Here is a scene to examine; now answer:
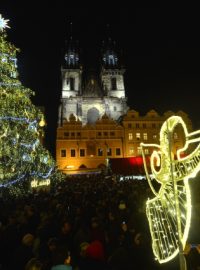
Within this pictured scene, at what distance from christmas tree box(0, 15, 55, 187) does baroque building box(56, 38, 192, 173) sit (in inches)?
1263

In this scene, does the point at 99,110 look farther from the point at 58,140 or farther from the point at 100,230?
the point at 100,230

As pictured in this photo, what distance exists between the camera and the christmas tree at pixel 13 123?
16250 millimetres

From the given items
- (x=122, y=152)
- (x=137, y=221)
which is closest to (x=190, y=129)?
(x=122, y=152)

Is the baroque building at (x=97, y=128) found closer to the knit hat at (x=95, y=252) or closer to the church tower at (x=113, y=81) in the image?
the church tower at (x=113, y=81)

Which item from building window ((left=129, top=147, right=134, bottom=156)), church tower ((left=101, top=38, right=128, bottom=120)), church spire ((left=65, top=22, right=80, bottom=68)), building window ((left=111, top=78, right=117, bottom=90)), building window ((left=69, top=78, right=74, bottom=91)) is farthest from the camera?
church spire ((left=65, top=22, right=80, bottom=68))

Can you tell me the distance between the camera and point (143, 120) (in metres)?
56.8

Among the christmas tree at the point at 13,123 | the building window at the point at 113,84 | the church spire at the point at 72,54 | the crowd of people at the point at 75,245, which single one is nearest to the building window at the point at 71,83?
the church spire at the point at 72,54

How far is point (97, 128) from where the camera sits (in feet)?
181

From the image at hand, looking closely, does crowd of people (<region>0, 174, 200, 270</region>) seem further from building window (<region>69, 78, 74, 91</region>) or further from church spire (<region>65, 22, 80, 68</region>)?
church spire (<region>65, 22, 80, 68</region>)

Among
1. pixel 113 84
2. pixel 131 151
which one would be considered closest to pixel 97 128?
pixel 131 151

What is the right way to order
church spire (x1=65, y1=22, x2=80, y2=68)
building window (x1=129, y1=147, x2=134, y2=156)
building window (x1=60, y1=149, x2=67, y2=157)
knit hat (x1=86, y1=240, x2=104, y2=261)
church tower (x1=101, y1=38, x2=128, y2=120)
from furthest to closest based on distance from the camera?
1. church spire (x1=65, y1=22, x2=80, y2=68)
2. church tower (x1=101, y1=38, x2=128, y2=120)
3. building window (x1=129, y1=147, x2=134, y2=156)
4. building window (x1=60, y1=149, x2=67, y2=157)
5. knit hat (x1=86, y1=240, x2=104, y2=261)

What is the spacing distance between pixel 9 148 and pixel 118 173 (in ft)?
52.7

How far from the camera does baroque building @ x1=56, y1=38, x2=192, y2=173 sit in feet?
176

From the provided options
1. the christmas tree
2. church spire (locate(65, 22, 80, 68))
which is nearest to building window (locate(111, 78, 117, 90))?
church spire (locate(65, 22, 80, 68))
